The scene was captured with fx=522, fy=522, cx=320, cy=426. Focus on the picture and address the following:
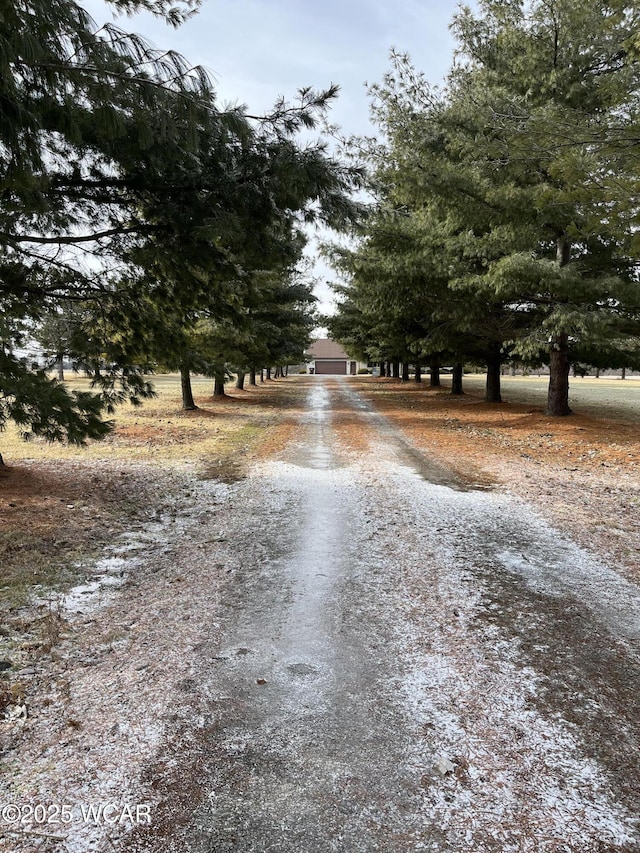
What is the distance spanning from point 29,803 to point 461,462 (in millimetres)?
7518

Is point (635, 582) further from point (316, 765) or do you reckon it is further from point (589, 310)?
point (589, 310)

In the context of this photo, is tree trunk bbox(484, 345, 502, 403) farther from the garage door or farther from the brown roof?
the brown roof

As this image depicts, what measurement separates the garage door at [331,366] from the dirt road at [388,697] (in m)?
79.6

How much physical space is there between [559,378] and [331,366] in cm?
7175

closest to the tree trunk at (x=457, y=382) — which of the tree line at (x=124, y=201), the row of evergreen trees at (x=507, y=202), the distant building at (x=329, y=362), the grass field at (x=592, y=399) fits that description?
the grass field at (x=592, y=399)

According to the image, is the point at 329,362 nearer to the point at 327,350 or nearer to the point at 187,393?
the point at 327,350

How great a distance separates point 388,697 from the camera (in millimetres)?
2535

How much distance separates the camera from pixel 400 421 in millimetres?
14383

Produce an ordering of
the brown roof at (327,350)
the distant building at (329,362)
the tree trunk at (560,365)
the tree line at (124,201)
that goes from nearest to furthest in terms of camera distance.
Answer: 1. the tree line at (124,201)
2. the tree trunk at (560,365)
3. the distant building at (329,362)
4. the brown roof at (327,350)

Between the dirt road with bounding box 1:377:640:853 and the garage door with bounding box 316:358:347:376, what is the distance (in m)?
79.6

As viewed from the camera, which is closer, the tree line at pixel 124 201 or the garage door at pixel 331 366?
the tree line at pixel 124 201

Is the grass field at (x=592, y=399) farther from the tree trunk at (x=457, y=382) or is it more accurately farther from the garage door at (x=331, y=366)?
the garage door at (x=331, y=366)

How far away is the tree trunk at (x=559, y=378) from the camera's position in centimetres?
1250

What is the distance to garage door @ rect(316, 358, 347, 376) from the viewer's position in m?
84.0
